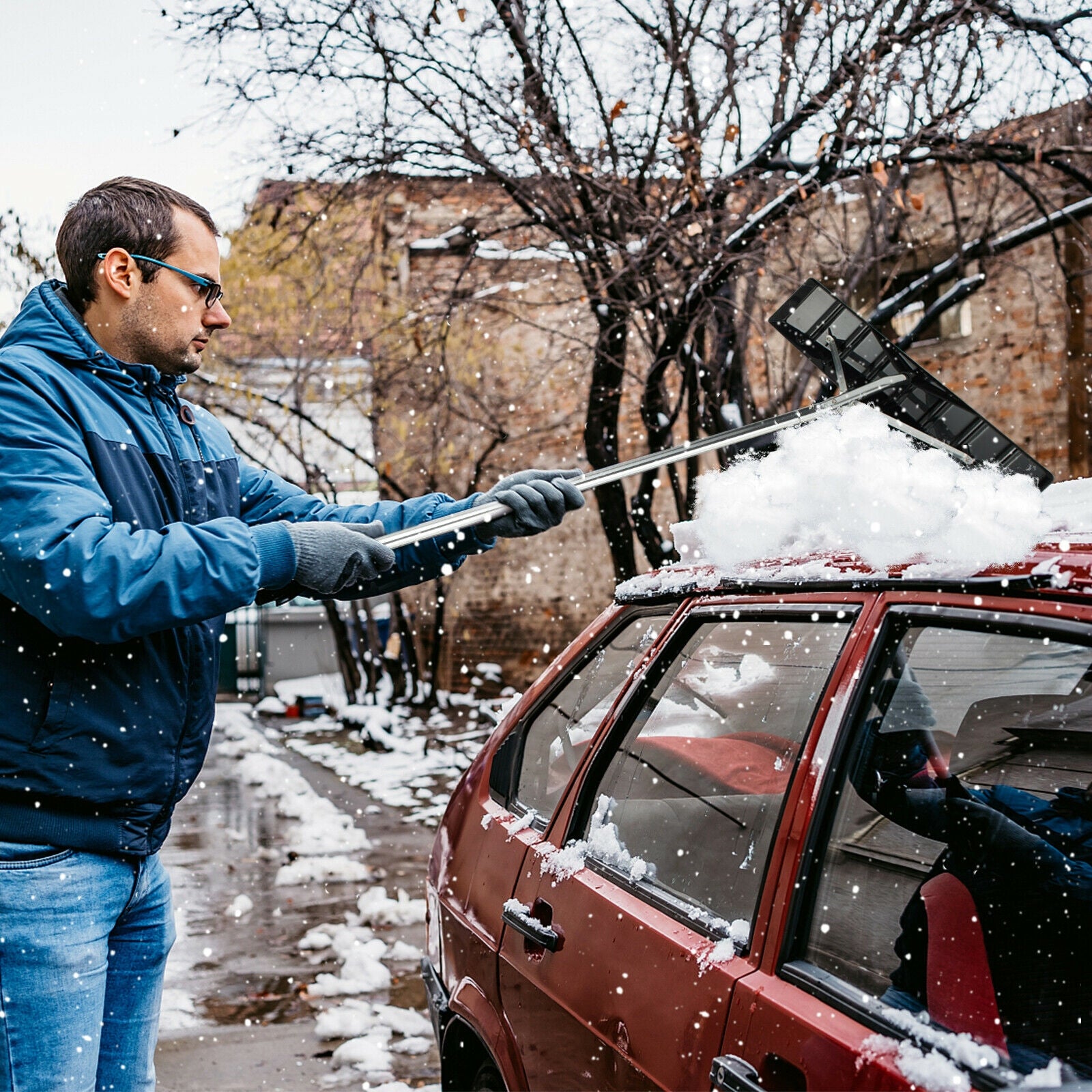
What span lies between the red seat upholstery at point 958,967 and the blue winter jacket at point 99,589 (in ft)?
3.73

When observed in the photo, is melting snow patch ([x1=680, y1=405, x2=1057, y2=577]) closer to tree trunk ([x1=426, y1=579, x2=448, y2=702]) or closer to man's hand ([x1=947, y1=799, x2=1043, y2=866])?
man's hand ([x1=947, y1=799, x2=1043, y2=866])

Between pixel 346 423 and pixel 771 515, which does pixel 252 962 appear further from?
pixel 346 423

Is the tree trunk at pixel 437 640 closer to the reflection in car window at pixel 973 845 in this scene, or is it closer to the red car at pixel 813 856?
the red car at pixel 813 856

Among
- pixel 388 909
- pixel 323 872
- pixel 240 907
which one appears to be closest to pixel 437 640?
pixel 323 872

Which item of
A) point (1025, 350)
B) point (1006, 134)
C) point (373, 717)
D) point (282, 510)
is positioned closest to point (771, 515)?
point (282, 510)

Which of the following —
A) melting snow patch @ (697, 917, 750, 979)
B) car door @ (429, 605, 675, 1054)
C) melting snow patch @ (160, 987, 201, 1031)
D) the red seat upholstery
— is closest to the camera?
the red seat upholstery

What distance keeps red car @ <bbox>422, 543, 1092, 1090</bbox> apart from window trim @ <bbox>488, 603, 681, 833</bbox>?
3cm

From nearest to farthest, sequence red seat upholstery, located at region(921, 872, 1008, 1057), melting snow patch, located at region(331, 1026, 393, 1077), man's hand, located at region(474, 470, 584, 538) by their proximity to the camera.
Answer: red seat upholstery, located at region(921, 872, 1008, 1057)
man's hand, located at region(474, 470, 584, 538)
melting snow patch, located at region(331, 1026, 393, 1077)

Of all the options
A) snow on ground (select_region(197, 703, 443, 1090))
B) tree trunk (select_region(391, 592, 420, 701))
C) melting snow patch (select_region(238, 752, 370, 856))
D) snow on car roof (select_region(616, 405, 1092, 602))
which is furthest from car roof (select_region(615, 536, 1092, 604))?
tree trunk (select_region(391, 592, 420, 701))

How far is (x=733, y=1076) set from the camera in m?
1.37

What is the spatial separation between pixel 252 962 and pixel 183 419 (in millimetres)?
3634

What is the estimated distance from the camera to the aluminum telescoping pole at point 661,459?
2.02 m

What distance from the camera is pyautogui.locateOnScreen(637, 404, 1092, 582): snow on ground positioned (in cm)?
146

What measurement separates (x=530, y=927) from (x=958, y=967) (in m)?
0.91
